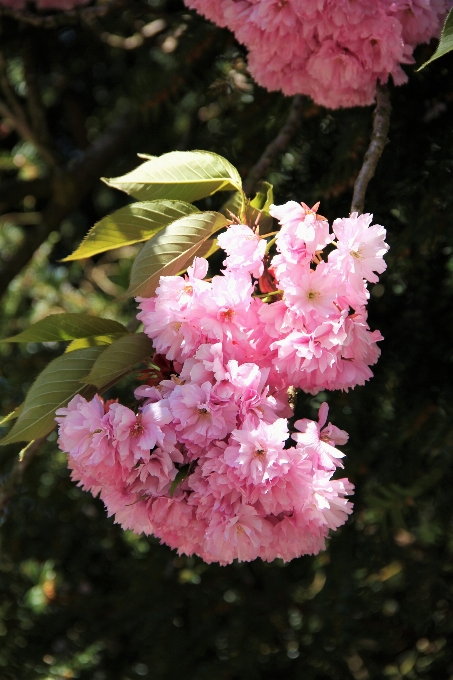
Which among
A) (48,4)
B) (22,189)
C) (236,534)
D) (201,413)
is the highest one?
(48,4)

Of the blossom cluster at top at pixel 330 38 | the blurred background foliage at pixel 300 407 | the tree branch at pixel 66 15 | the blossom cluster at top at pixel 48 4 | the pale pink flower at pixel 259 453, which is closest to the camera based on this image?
the pale pink flower at pixel 259 453

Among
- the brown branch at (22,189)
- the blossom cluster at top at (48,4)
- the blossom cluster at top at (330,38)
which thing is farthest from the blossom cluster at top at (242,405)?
the brown branch at (22,189)

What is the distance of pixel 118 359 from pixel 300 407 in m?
0.44

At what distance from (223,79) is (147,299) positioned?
801 millimetres

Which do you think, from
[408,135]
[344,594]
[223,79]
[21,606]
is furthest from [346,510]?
[21,606]

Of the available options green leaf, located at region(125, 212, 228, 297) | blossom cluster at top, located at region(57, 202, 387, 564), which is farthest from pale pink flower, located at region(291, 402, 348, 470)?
green leaf, located at region(125, 212, 228, 297)

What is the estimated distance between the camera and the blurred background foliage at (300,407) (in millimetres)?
1137

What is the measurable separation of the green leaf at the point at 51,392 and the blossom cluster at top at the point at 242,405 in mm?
46

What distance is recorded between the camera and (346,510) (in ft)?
2.19

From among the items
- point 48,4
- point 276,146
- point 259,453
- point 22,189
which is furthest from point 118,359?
point 22,189

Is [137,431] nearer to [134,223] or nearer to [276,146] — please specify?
[134,223]

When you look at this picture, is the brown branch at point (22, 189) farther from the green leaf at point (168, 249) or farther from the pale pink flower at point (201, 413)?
the pale pink flower at point (201, 413)

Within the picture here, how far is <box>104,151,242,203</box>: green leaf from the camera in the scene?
30.5 inches

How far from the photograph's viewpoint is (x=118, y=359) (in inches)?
27.3
